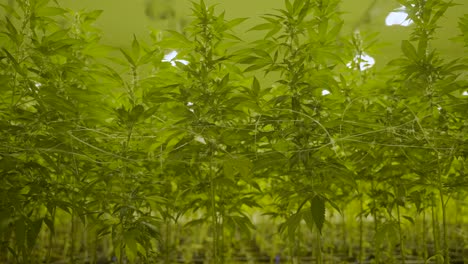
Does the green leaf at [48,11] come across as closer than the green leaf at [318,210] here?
No

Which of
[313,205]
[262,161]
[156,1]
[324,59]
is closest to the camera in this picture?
[313,205]

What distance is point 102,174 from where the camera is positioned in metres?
1.71

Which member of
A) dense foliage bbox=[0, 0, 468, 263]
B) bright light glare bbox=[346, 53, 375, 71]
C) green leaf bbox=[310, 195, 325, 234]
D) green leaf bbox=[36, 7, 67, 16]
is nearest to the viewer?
green leaf bbox=[310, 195, 325, 234]

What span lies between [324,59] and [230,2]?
8.37 feet

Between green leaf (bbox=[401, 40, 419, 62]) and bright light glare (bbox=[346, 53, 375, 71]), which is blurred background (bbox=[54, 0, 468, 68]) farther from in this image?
green leaf (bbox=[401, 40, 419, 62])

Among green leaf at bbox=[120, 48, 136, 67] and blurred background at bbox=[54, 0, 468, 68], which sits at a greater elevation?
blurred background at bbox=[54, 0, 468, 68]

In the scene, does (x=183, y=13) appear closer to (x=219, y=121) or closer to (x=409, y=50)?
(x=219, y=121)

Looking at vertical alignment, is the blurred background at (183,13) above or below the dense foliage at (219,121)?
above

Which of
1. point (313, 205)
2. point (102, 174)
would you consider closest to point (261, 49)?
point (313, 205)

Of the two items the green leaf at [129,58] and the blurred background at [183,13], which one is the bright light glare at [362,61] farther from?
the blurred background at [183,13]

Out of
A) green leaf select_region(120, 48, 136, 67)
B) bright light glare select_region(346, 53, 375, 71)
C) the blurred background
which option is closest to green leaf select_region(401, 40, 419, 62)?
bright light glare select_region(346, 53, 375, 71)

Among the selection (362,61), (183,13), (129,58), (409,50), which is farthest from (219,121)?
(183,13)

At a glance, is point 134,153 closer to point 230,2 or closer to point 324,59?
point 324,59

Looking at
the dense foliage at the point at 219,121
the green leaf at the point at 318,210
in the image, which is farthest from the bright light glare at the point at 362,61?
the green leaf at the point at 318,210
